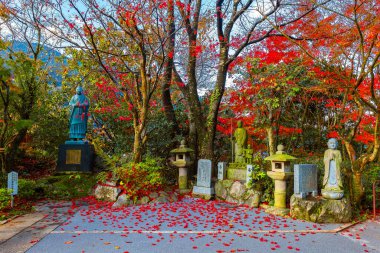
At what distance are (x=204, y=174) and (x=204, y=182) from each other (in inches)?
10.8

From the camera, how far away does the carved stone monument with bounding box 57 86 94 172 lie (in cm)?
1228

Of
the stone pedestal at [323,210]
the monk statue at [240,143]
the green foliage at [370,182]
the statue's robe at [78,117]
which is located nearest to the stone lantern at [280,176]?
the stone pedestal at [323,210]

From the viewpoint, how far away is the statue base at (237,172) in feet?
33.8

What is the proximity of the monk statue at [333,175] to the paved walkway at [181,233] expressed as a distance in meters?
0.81

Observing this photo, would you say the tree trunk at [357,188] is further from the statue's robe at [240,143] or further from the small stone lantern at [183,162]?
the small stone lantern at [183,162]

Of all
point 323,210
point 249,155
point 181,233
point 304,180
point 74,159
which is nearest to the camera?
point 181,233

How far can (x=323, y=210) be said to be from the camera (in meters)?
7.42

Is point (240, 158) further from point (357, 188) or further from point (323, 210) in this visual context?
point (323, 210)

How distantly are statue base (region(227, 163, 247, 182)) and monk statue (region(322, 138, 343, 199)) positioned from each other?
2951 millimetres

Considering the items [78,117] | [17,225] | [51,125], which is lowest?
[17,225]

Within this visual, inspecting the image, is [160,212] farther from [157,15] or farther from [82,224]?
[157,15]

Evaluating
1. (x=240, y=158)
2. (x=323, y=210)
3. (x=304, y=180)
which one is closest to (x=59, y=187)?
(x=240, y=158)

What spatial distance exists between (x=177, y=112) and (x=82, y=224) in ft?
28.4

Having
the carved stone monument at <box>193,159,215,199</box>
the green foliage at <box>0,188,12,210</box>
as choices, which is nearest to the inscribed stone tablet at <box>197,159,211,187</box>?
the carved stone monument at <box>193,159,215,199</box>
